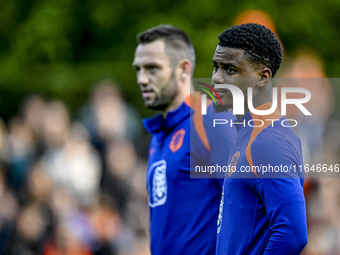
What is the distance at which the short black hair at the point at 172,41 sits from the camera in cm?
383

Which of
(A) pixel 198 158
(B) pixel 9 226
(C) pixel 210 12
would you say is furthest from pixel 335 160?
(B) pixel 9 226

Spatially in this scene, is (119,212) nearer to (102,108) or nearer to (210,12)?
(102,108)

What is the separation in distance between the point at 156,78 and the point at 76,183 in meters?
3.15

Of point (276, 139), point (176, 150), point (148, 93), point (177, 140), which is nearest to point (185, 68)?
point (148, 93)

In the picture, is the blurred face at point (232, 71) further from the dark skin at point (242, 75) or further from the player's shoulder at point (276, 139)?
the player's shoulder at point (276, 139)

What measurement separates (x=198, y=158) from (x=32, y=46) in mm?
5563

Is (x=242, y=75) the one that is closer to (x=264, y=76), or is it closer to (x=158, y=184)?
(x=264, y=76)

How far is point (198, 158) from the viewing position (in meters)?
3.17

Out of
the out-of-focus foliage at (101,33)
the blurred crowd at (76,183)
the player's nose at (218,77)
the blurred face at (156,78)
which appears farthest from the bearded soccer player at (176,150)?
the out-of-focus foliage at (101,33)

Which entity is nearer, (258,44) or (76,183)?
(258,44)

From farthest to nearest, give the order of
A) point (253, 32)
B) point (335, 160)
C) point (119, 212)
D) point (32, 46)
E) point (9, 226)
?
point (32, 46) < point (9, 226) < point (119, 212) < point (335, 160) < point (253, 32)

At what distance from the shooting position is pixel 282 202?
1861mm

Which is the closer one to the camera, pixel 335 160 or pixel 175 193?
pixel 175 193

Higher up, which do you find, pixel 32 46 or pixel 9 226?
pixel 32 46
